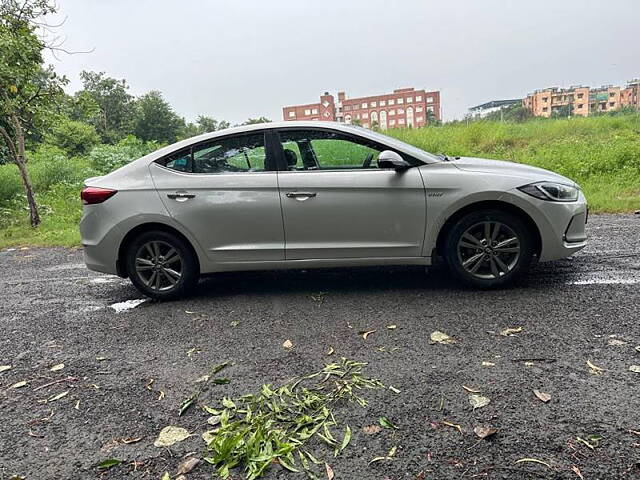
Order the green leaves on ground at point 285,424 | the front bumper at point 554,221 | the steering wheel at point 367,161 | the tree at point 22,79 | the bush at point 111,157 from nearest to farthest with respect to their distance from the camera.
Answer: the green leaves on ground at point 285,424 → the front bumper at point 554,221 → the steering wheel at point 367,161 → the tree at point 22,79 → the bush at point 111,157

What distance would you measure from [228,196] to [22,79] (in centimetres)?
734

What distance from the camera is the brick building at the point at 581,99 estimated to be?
24.6m

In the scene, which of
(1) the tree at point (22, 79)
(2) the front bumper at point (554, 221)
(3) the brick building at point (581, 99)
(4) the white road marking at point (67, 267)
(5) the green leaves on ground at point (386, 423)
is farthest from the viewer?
(3) the brick building at point (581, 99)

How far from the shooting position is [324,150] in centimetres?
453

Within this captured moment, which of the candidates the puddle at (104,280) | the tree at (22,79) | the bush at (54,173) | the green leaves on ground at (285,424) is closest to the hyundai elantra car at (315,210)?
the puddle at (104,280)

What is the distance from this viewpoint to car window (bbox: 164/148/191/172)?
182 inches

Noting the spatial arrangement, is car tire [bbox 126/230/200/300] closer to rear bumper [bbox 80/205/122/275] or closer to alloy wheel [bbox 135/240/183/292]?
alloy wheel [bbox 135/240/183/292]

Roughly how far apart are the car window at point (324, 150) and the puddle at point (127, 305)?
6.52 feet

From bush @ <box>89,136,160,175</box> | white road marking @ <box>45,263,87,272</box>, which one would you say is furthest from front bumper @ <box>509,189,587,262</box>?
bush @ <box>89,136,160,175</box>

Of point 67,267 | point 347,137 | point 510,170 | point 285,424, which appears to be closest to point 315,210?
point 347,137

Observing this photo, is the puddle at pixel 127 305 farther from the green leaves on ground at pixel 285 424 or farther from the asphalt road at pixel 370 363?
the green leaves on ground at pixel 285 424

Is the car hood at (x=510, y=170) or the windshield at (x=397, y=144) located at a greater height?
the windshield at (x=397, y=144)

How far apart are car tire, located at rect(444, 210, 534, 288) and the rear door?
1569 mm

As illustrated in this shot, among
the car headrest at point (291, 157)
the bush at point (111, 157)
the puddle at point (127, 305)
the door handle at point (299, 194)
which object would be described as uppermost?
the bush at point (111, 157)
